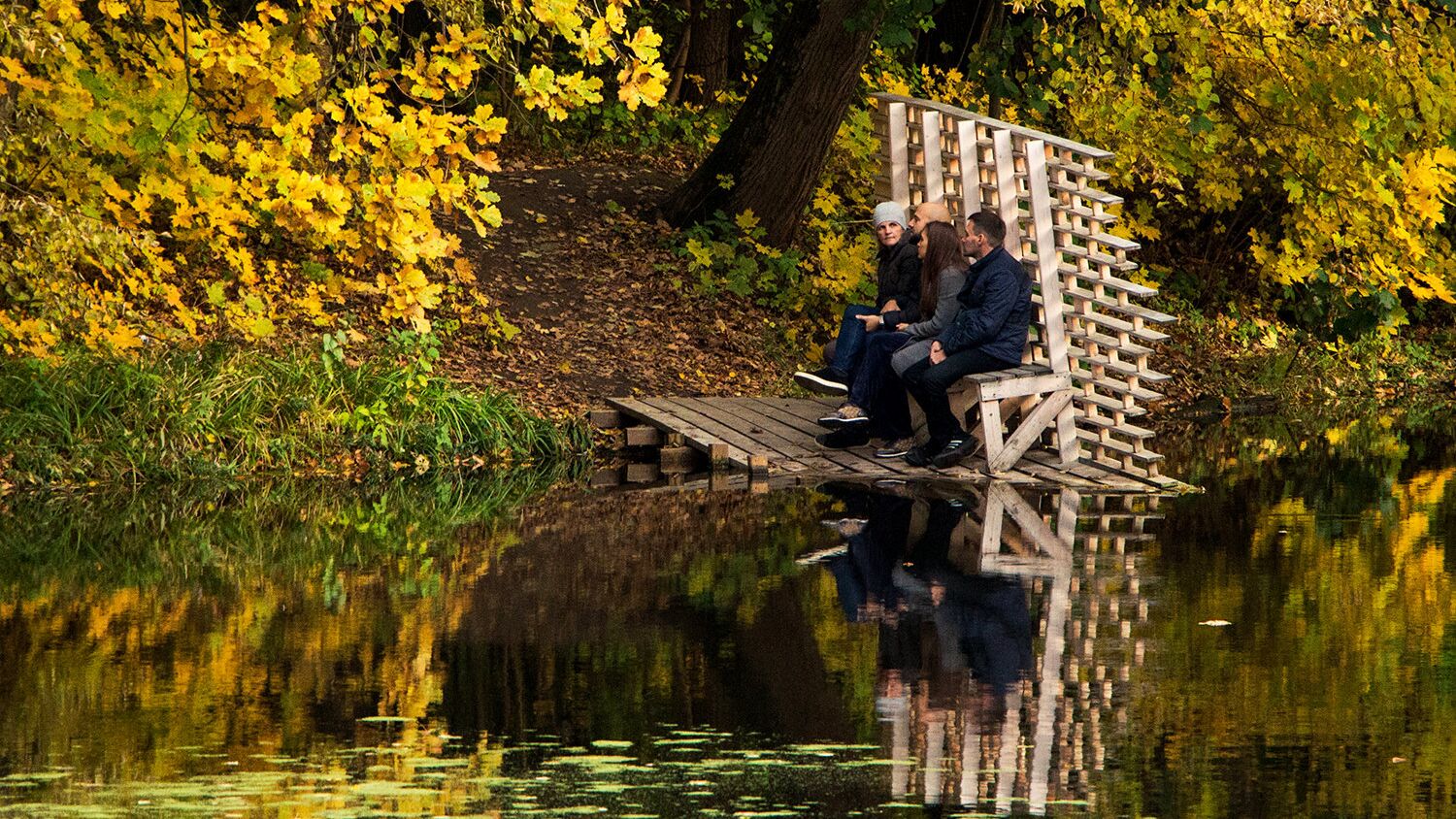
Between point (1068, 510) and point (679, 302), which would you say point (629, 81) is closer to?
point (1068, 510)

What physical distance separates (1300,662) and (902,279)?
640cm

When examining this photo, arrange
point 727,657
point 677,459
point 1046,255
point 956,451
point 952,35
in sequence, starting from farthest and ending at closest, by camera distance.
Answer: point 952,35, point 677,459, point 956,451, point 1046,255, point 727,657

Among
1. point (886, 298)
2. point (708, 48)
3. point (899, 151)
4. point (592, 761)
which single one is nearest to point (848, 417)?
point (886, 298)

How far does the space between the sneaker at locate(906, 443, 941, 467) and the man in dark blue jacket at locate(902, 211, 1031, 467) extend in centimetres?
52

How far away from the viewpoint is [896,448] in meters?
13.5

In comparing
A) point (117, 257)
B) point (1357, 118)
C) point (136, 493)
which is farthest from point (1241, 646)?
point (1357, 118)

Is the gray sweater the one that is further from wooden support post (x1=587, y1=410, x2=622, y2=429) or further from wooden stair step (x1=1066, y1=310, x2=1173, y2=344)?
wooden support post (x1=587, y1=410, x2=622, y2=429)

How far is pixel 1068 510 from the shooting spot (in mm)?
11516

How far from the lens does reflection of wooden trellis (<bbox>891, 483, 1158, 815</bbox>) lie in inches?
223

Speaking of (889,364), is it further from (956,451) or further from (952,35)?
(952,35)

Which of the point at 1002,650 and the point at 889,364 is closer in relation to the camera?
the point at 1002,650

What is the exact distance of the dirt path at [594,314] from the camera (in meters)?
16.1

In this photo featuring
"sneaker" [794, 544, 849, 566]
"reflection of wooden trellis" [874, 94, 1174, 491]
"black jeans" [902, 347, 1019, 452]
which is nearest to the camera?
"sneaker" [794, 544, 849, 566]

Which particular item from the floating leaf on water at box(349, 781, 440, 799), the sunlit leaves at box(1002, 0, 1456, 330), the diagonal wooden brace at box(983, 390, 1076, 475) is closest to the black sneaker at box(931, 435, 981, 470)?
the diagonal wooden brace at box(983, 390, 1076, 475)
